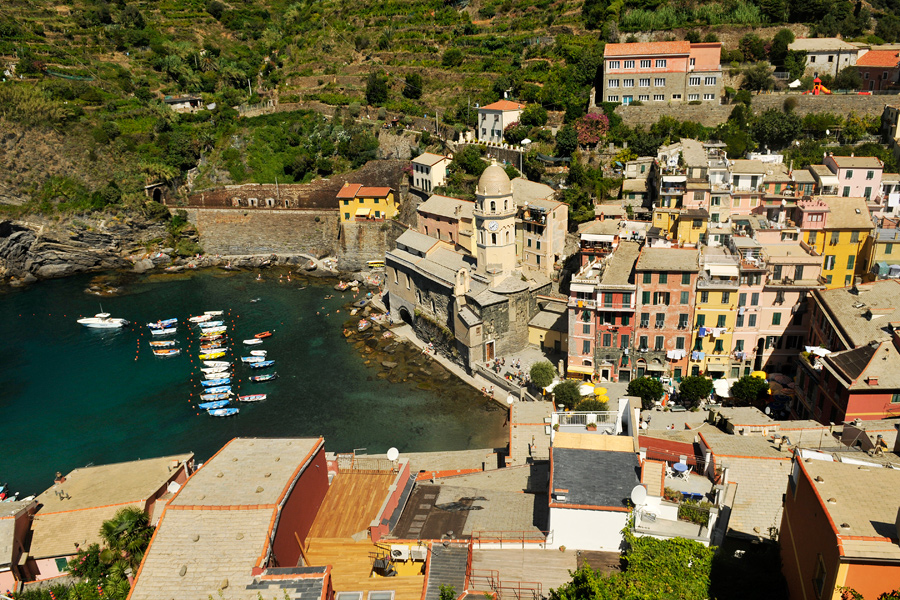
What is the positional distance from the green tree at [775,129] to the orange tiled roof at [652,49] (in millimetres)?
9676

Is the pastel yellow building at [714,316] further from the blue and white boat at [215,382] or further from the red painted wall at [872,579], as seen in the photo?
the blue and white boat at [215,382]

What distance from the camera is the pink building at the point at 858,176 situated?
44.7 metres

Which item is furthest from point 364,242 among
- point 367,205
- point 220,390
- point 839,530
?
point 839,530

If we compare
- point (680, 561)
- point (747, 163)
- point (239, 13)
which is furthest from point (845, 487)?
point (239, 13)

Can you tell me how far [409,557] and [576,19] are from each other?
6946 centimetres

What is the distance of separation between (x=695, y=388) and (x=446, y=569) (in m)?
21.2

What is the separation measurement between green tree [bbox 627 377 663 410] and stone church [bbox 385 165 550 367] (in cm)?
1140

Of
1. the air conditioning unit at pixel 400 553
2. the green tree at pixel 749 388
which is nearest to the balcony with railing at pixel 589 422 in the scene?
the air conditioning unit at pixel 400 553

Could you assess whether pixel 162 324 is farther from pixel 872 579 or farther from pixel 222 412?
pixel 872 579

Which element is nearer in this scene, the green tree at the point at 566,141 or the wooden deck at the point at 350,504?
the wooden deck at the point at 350,504

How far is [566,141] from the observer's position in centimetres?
5612

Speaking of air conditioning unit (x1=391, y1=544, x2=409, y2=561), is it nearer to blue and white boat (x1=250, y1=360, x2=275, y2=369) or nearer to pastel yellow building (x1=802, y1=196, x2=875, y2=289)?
blue and white boat (x1=250, y1=360, x2=275, y2=369)

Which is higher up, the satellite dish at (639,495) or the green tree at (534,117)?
the green tree at (534,117)

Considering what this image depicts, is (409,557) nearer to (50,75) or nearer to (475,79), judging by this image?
(475,79)
